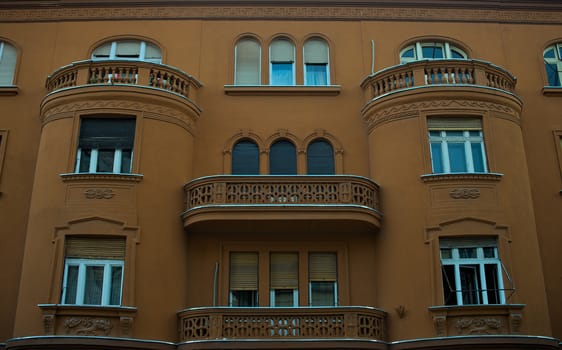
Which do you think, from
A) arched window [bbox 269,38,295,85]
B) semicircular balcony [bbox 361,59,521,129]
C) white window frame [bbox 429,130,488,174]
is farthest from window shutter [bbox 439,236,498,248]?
arched window [bbox 269,38,295,85]

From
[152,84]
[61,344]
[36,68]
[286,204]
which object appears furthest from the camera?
[36,68]

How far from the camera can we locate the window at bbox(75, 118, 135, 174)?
16953mm

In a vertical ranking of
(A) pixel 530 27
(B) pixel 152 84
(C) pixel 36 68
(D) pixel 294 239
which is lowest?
(D) pixel 294 239

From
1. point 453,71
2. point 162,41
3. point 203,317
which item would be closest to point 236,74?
point 162,41

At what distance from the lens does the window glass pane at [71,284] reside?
51.0 feet

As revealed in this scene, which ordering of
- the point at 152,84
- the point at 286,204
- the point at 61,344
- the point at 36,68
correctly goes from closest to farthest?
the point at 61,344
the point at 286,204
the point at 152,84
the point at 36,68

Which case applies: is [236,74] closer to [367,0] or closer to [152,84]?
[152,84]

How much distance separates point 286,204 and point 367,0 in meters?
7.86

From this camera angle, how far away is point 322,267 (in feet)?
56.0

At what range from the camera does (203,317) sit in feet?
50.8

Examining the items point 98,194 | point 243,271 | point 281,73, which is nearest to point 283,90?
point 281,73

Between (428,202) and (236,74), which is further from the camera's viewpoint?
(236,74)

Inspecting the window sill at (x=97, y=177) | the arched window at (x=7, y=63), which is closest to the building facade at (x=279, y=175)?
the window sill at (x=97, y=177)

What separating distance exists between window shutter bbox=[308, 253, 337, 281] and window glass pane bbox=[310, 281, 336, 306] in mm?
135
